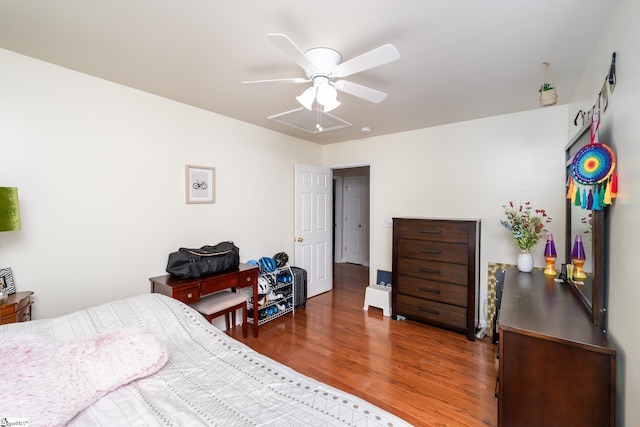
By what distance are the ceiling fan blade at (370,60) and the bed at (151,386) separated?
152 centimetres

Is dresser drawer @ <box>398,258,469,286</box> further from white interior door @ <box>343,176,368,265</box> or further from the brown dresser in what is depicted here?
white interior door @ <box>343,176,368,265</box>

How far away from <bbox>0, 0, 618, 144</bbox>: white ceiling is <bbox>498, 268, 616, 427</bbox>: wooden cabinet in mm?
1614

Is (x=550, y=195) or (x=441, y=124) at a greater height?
(x=441, y=124)

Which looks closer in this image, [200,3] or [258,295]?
[200,3]

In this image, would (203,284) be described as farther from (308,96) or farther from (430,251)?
(430,251)

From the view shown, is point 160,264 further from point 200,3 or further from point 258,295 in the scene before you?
point 200,3

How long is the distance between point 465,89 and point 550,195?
1.49 m

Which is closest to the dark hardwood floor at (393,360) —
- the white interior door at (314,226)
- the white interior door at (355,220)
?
the white interior door at (314,226)

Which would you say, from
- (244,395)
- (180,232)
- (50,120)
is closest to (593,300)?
(244,395)

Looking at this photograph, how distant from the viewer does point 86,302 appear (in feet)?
7.18

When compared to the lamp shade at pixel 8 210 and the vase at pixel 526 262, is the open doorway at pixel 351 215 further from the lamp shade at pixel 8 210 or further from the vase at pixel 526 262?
the lamp shade at pixel 8 210

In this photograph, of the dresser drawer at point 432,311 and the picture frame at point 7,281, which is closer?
the picture frame at point 7,281

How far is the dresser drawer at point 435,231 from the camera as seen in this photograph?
2.98m

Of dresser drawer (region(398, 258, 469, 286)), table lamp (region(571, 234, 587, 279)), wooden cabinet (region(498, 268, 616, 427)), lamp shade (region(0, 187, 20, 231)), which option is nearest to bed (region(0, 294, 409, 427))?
lamp shade (region(0, 187, 20, 231))
